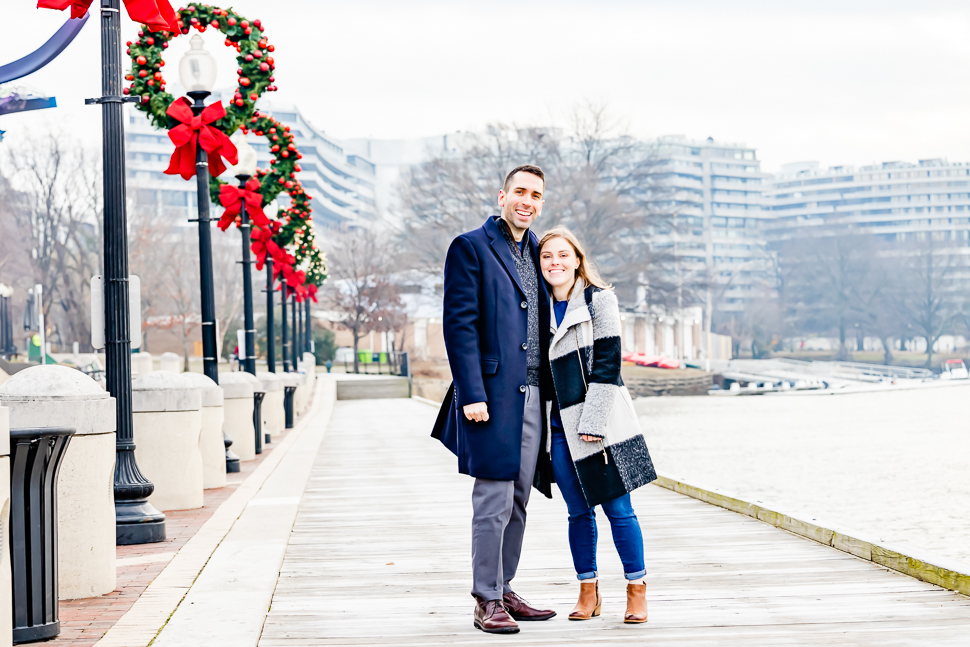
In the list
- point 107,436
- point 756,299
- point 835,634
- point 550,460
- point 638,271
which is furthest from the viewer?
point 756,299

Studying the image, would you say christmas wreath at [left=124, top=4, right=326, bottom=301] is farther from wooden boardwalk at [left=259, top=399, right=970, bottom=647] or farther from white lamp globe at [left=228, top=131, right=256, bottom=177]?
wooden boardwalk at [left=259, top=399, right=970, bottom=647]

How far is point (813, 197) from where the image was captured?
19162 centimetres

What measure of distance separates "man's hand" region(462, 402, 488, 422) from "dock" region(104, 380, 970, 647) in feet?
2.97

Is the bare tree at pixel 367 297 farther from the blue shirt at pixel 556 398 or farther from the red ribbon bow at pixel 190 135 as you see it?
the blue shirt at pixel 556 398

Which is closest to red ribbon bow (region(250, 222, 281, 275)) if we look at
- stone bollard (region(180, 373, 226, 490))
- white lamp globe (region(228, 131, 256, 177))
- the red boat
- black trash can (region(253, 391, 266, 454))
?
white lamp globe (region(228, 131, 256, 177))

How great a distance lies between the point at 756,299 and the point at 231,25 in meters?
129

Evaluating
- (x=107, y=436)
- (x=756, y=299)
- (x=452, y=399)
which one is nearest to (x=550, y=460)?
(x=452, y=399)

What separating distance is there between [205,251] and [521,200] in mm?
7938

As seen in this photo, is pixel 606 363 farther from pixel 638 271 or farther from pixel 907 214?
pixel 907 214

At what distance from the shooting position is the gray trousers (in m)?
4.90

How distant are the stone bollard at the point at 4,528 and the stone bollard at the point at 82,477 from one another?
1.23m

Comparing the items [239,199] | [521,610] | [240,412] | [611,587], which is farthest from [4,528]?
[239,199]

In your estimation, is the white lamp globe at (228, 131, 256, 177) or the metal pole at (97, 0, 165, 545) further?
the white lamp globe at (228, 131, 256, 177)

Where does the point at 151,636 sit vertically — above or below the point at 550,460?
below
